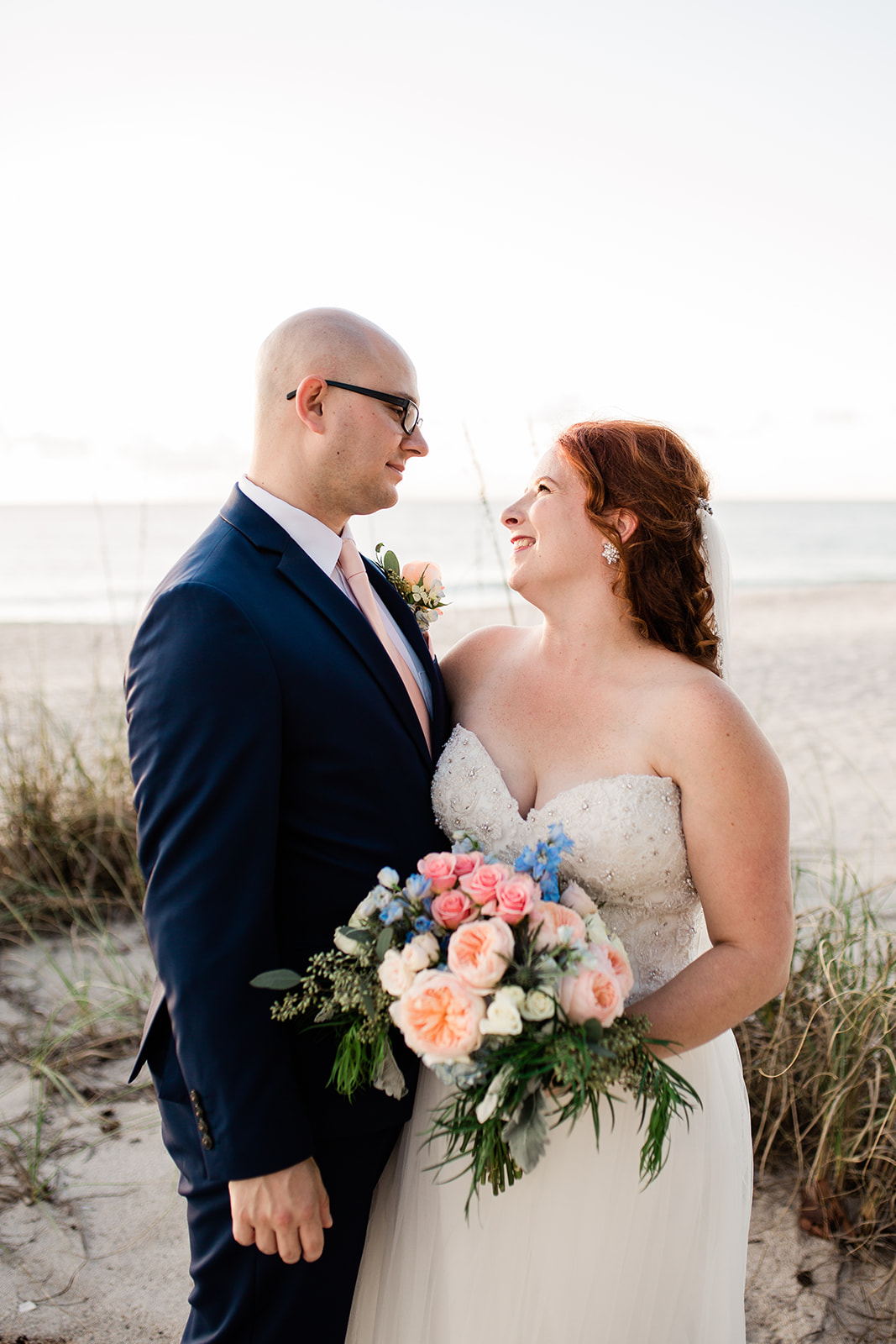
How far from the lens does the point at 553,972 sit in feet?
5.80

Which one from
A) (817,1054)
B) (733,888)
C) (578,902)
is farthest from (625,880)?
(817,1054)

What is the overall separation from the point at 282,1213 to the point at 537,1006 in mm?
791

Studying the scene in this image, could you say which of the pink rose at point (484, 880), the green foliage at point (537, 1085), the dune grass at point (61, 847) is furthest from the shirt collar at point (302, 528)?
the dune grass at point (61, 847)

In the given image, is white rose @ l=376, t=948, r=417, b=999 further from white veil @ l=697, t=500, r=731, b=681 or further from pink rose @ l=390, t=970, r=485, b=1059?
white veil @ l=697, t=500, r=731, b=681

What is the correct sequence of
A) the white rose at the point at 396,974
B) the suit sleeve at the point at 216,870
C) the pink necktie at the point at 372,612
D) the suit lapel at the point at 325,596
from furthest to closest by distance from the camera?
1. the pink necktie at the point at 372,612
2. the suit lapel at the point at 325,596
3. the suit sleeve at the point at 216,870
4. the white rose at the point at 396,974

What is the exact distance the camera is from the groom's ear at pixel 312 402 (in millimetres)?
2404

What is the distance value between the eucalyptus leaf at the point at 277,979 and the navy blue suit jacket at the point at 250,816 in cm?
7

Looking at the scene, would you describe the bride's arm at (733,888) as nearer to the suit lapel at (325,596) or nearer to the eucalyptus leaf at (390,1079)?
the eucalyptus leaf at (390,1079)

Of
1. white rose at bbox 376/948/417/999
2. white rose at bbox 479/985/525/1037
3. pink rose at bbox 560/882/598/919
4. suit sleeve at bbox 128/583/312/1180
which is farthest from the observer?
pink rose at bbox 560/882/598/919

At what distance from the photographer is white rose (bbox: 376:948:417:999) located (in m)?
1.81

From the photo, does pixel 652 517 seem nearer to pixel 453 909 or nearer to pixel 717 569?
pixel 717 569

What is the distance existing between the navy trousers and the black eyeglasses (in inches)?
69.7

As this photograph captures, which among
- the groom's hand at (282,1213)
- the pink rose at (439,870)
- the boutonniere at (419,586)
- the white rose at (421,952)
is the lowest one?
the groom's hand at (282,1213)

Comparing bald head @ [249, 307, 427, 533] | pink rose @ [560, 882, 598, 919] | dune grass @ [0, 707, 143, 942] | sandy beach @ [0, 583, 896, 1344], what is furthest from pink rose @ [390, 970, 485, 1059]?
dune grass @ [0, 707, 143, 942]
